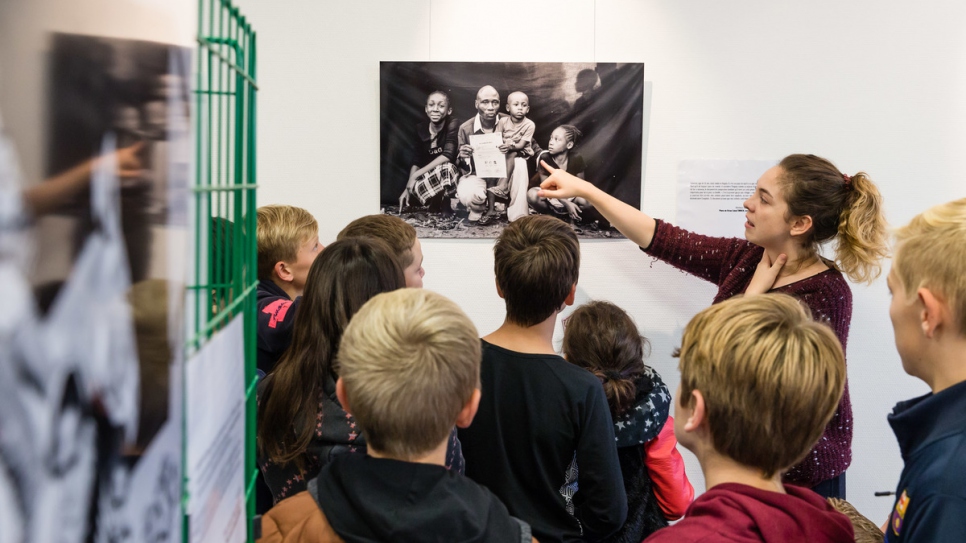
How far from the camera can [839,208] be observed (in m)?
2.08

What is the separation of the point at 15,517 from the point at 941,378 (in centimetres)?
116

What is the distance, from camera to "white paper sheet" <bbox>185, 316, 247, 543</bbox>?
69 cm

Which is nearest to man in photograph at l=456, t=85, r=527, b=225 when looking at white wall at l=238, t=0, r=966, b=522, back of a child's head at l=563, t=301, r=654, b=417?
white wall at l=238, t=0, r=966, b=522

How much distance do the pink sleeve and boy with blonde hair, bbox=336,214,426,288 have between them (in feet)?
2.59

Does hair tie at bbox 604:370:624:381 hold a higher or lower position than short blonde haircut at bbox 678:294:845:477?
lower

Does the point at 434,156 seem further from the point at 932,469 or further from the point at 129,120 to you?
the point at 129,120

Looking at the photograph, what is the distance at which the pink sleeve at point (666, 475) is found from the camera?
1.88 meters

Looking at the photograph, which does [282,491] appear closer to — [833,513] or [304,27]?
[833,513]

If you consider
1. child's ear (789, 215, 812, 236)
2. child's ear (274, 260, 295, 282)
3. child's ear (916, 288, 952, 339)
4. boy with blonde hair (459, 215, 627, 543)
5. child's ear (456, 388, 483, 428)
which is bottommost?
boy with blonde hair (459, 215, 627, 543)

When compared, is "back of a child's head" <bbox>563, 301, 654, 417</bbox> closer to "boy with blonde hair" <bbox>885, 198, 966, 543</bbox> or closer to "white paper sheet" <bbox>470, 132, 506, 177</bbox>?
"boy with blonde hair" <bbox>885, 198, 966, 543</bbox>

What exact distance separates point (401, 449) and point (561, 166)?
1811 millimetres

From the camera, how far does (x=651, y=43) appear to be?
270cm

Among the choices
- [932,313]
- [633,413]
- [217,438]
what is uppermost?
[932,313]

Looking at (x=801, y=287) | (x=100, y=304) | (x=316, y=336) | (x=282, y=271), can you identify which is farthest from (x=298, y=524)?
Answer: (x=801, y=287)
